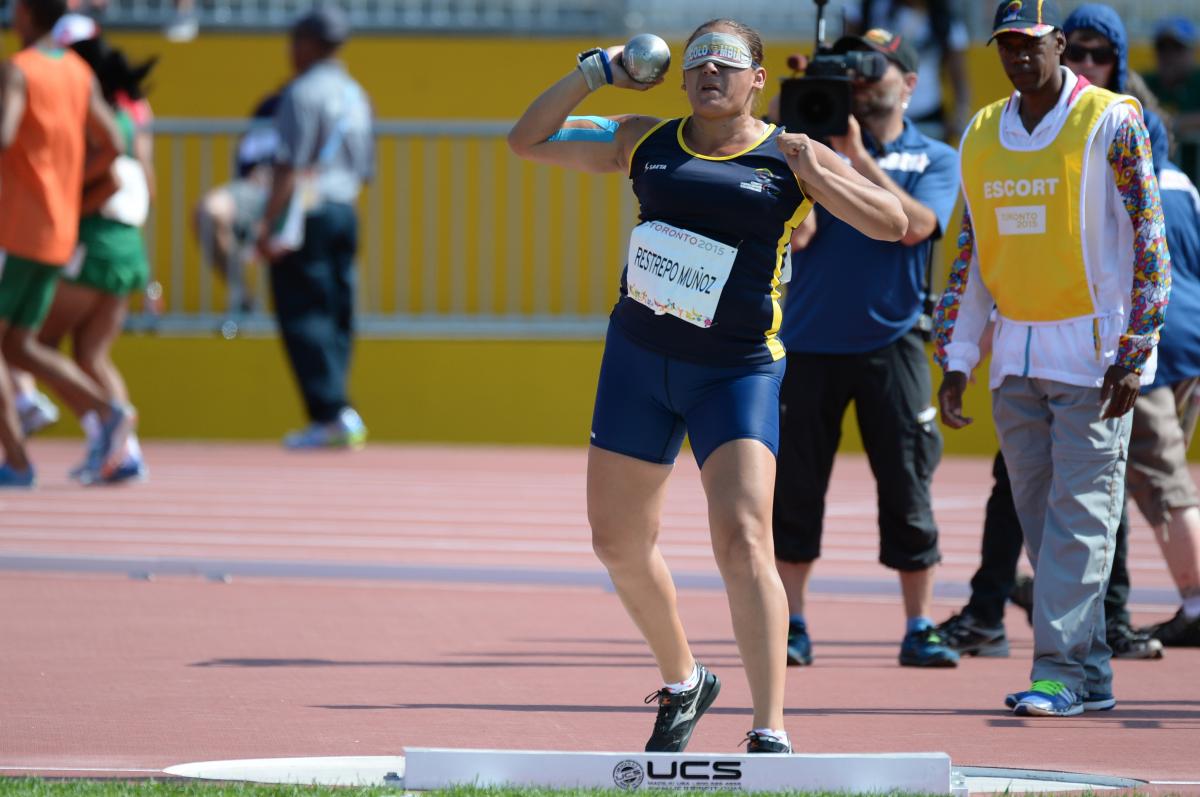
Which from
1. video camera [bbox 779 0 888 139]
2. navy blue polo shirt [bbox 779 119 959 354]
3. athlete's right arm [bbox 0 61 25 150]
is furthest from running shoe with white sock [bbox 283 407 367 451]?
video camera [bbox 779 0 888 139]

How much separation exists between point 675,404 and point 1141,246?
1.74 meters

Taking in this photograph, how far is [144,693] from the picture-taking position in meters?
6.47

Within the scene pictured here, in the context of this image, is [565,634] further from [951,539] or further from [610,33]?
[610,33]

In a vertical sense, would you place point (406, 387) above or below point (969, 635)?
below

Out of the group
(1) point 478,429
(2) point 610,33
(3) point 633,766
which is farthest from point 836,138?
(2) point 610,33

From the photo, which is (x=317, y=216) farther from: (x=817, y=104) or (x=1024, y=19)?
(x=1024, y=19)

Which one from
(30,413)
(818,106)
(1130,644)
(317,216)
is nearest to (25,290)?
(30,413)

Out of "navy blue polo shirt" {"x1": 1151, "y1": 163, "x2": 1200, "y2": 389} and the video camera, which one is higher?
the video camera

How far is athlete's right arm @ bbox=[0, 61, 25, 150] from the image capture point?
Answer: 10.9 meters

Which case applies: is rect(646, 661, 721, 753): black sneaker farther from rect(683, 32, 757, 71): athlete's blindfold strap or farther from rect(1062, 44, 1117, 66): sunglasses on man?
rect(1062, 44, 1117, 66): sunglasses on man

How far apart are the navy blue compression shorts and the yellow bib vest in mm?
1272

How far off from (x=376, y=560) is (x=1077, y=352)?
426 cm

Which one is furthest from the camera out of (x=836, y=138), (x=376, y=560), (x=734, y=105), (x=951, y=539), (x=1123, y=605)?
(x=951, y=539)

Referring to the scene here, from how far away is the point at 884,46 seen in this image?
7691 millimetres
